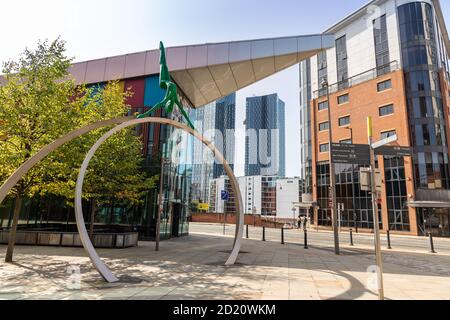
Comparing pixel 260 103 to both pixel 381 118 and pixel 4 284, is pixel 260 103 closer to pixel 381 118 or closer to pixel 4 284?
pixel 381 118

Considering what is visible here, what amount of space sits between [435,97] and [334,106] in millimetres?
14032

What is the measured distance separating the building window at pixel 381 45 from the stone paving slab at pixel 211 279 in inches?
1520

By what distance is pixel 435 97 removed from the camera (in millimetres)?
38031

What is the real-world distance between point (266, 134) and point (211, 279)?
152439mm

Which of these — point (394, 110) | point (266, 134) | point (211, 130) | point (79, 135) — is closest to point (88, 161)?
point (79, 135)

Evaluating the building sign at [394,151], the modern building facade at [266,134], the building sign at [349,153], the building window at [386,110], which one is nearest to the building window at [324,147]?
the building window at [386,110]

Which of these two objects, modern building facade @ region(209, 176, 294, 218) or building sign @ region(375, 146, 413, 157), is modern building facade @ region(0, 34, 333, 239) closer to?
building sign @ region(375, 146, 413, 157)

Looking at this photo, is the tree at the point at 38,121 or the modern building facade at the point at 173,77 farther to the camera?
the modern building facade at the point at 173,77

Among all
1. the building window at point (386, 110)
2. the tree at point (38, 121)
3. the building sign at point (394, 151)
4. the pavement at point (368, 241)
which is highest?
the building window at point (386, 110)

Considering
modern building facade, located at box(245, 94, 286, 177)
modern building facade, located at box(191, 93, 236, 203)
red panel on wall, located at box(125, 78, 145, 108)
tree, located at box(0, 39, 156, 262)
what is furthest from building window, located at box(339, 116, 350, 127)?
modern building facade, located at box(245, 94, 286, 177)

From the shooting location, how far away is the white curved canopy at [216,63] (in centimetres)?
1873

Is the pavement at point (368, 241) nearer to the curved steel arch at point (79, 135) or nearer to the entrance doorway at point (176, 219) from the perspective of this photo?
the entrance doorway at point (176, 219)
